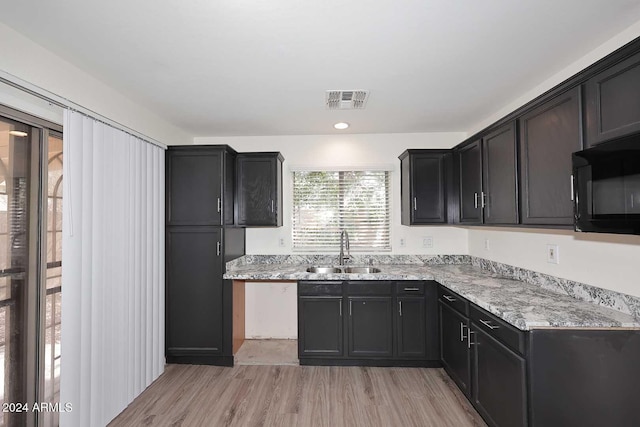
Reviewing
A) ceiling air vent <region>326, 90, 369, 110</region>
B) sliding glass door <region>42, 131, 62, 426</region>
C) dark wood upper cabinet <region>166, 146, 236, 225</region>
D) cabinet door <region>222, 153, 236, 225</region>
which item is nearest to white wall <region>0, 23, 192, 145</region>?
sliding glass door <region>42, 131, 62, 426</region>

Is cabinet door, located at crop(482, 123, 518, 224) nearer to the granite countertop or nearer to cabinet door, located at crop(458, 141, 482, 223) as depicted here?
cabinet door, located at crop(458, 141, 482, 223)

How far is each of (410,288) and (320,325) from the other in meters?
0.97

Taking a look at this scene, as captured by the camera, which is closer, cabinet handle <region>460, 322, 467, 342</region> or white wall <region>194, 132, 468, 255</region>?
cabinet handle <region>460, 322, 467, 342</region>

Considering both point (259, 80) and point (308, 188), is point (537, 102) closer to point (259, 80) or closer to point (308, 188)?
point (259, 80)

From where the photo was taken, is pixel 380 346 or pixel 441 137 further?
pixel 441 137

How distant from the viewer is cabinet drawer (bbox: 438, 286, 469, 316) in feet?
8.09

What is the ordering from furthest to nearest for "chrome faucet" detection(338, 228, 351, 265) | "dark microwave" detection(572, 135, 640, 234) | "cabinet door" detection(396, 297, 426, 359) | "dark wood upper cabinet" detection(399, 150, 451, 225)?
"chrome faucet" detection(338, 228, 351, 265) < "dark wood upper cabinet" detection(399, 150, 451, 225) < "cabinet door" detection(396, 297, 426, 359) < "dark microwave" detection(572, 135, 640, 234)

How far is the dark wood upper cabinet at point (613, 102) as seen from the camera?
139 cm

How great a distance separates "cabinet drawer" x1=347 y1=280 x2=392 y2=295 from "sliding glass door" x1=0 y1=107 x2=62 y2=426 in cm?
232

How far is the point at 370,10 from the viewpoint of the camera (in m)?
1.58

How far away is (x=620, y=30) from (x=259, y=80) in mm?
2223

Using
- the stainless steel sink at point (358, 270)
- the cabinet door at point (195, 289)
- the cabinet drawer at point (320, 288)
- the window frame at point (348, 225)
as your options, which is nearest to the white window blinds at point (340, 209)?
the window frame at point (348, 225)

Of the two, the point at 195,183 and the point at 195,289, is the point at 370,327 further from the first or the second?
the point at 195,183

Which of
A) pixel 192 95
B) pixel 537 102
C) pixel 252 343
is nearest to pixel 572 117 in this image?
pixel 537 102
